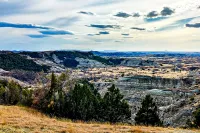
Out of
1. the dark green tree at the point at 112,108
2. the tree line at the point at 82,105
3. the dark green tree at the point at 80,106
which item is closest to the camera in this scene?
the tree line at the point at 82,105

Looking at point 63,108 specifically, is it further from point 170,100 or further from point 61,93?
point 170,100

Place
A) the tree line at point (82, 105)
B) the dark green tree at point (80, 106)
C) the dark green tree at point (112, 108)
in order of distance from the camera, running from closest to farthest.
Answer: the tree line at point (82, 105)
the dark green tree at point (80, 106)
the dark green tree at point (112, 108)

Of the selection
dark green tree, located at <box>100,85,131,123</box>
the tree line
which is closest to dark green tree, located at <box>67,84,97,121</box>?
the tree line

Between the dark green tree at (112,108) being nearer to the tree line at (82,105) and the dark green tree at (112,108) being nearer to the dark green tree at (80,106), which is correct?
the tree line at (82,105)

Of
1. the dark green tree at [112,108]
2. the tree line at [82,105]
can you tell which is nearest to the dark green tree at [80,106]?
the tree line at [82,105]

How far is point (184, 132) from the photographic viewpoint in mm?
23125

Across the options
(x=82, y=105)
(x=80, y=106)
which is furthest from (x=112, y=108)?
(x=80, y=106)

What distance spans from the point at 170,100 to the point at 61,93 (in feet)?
436

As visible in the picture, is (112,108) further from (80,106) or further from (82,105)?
(80,106)

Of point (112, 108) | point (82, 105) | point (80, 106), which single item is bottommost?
point (112, 108)

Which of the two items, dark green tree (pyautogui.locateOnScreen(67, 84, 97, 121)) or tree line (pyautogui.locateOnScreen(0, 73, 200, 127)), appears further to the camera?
dark green tree (pyautogui.locateOnScreen(67, 84, 97, 121))

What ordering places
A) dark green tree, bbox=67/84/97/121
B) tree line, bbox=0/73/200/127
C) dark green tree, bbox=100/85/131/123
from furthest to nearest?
dark green tree, bbox=100/85/131/123, dark green tree, bbox=67/84/97/121, tree line, bbox=0/73/200/127

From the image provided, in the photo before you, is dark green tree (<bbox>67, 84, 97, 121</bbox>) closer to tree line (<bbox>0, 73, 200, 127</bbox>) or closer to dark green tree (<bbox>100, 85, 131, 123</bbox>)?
tree line (<bbox>0, 73, 200, 127</bbox>)

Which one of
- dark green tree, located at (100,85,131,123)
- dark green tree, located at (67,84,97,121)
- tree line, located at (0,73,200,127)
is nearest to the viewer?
tree line, located at (0,73,200,127)
